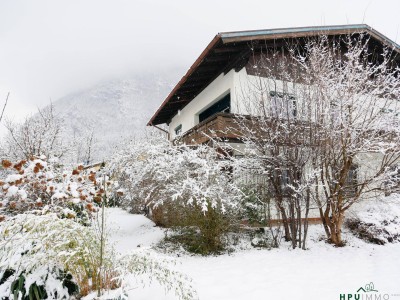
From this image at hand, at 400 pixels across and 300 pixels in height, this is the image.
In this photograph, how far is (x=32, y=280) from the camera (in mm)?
3139

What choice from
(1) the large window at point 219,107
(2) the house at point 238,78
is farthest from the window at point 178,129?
(2) the house at point 238,78

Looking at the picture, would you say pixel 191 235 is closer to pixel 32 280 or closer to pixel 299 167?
pixel 299 167

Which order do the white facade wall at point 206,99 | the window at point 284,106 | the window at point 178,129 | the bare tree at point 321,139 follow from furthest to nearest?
1. the window at point 178,129
2. the white facade wall at point 206,99
3. the window at point 284,106
4. the bare tree at point 321,139

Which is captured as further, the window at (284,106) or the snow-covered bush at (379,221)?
the snow-covered bush at (379,221)

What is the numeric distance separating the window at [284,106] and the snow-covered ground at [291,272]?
3618 millimetres

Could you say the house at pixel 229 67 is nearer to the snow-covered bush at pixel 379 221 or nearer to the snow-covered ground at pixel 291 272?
the snow-covered ground at pixel 291 272

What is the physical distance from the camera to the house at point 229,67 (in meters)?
9.59

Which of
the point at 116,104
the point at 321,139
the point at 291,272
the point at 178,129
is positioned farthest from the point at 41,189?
the point at 116,104

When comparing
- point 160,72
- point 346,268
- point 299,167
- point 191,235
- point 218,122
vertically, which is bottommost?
point 346,268

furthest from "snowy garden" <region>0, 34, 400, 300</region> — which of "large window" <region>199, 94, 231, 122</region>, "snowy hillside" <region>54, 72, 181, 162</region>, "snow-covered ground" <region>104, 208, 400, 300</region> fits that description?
"snowy hillside" <region>54, 72, 181, 162</region>

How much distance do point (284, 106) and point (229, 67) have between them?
3958 millimetres

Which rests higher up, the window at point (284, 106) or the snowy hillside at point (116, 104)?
the snowy hillside at point (116, 104)

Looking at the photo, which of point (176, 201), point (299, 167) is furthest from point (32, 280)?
point (299, 167)

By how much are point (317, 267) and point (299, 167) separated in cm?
248
